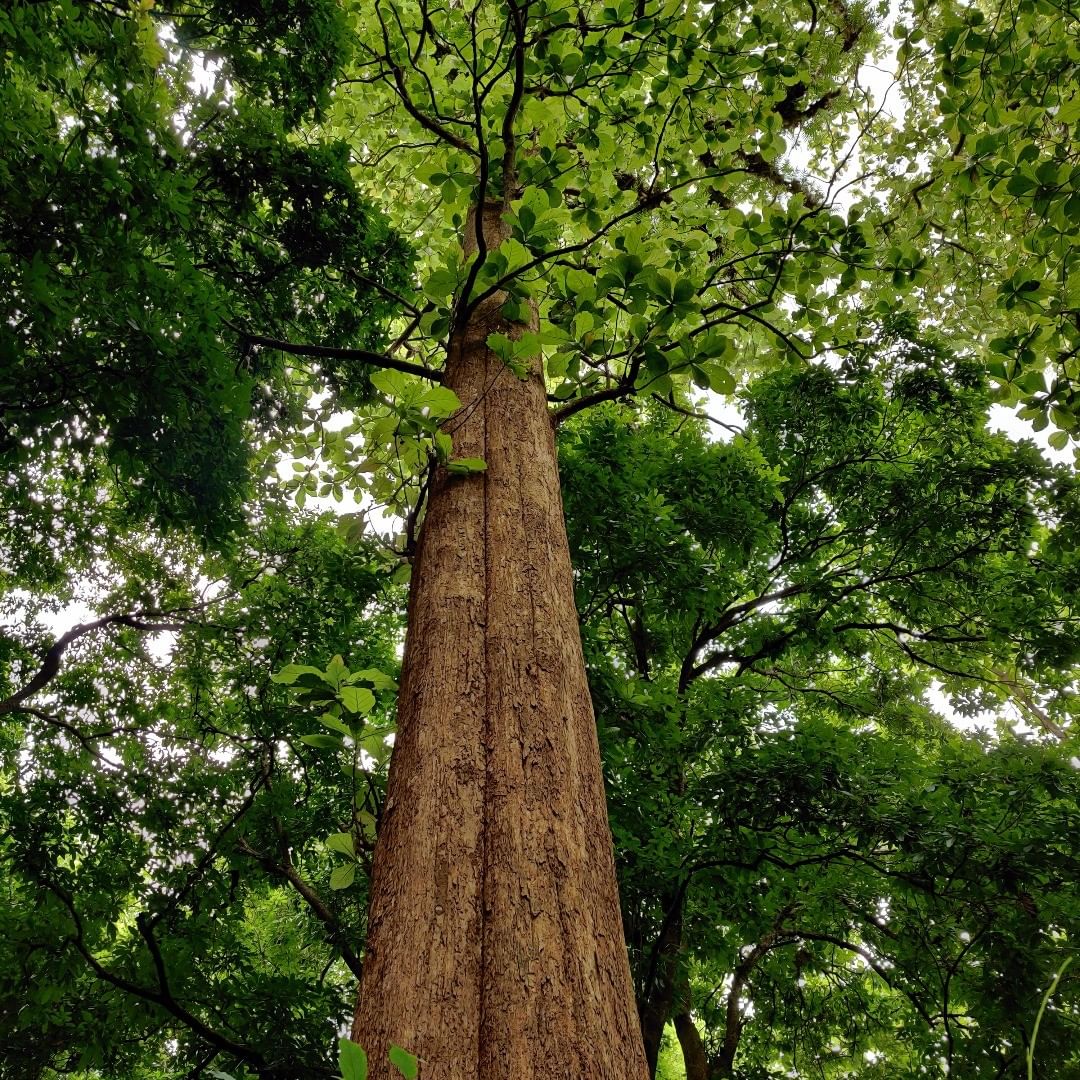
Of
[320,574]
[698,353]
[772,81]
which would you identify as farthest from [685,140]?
[320,574]

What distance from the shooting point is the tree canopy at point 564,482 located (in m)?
2.20

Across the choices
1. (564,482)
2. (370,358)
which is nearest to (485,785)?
(370,358)

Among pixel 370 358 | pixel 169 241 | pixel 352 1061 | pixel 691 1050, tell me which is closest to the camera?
pixel 352 1061

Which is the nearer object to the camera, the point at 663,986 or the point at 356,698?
the point at 356,698

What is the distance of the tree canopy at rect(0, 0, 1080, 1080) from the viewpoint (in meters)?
2.20

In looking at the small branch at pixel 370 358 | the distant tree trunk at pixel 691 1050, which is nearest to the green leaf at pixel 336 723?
the small branch at pixel 370 358

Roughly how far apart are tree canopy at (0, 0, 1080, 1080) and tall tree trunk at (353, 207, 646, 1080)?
0.20 meters

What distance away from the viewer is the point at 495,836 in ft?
2.93

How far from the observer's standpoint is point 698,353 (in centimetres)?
154

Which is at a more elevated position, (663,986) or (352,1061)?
(663,986)

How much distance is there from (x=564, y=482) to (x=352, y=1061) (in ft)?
12.9

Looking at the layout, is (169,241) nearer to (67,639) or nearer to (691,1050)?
(67,639)

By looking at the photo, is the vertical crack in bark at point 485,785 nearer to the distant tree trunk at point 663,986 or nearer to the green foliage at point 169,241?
the green foliage at point 169,241

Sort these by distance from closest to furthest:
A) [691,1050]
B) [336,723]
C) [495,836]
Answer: [495,836] → [336,723] → [691,1050]
